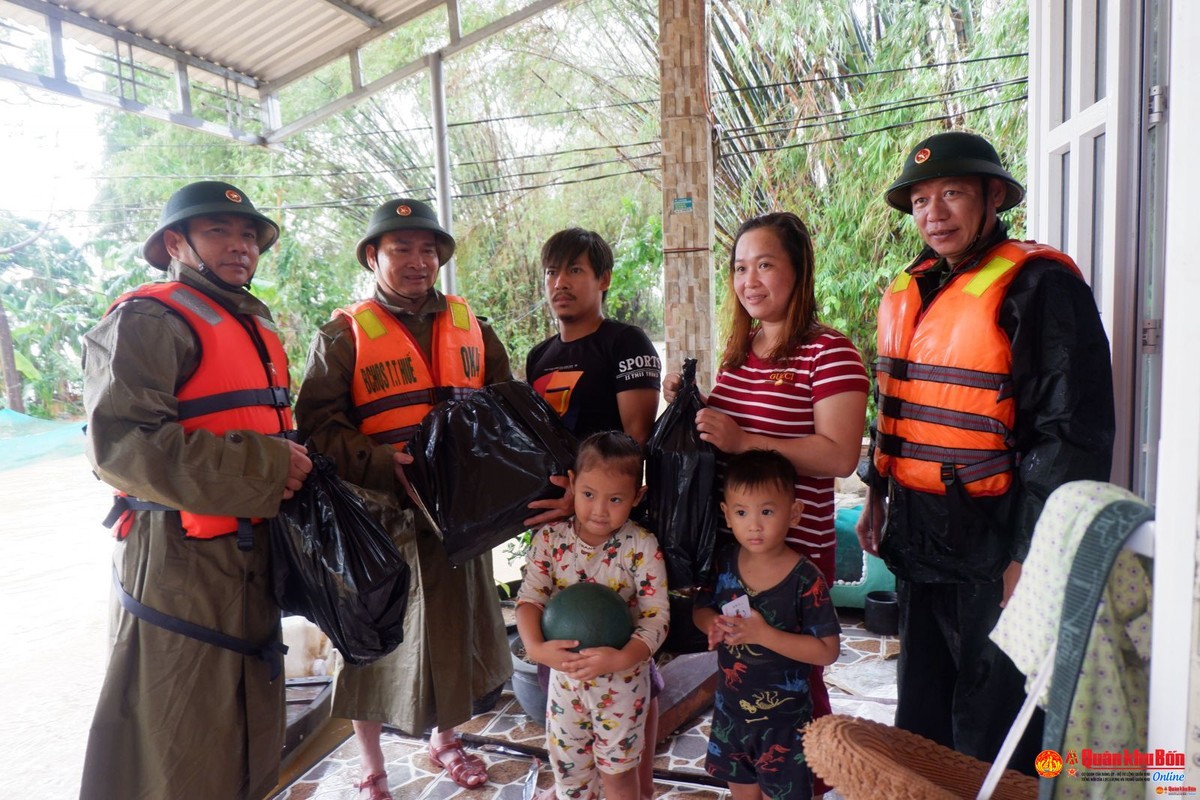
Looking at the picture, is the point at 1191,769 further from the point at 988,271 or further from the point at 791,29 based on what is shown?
the point at 791,29

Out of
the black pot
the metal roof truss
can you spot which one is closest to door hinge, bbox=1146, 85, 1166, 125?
the black pot

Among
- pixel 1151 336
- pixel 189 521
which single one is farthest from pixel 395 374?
pixel 1151 336

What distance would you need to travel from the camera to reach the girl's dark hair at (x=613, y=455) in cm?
200

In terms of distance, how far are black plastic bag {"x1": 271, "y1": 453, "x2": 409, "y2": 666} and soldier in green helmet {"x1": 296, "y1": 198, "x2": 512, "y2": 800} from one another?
0.73 ft

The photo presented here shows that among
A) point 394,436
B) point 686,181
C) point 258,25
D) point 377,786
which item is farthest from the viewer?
point 258,25

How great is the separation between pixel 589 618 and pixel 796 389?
79 cm

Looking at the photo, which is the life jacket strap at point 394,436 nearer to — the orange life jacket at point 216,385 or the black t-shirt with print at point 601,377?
the orange life jacket at point 216,385

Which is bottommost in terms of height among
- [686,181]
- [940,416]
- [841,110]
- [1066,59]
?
[940,416]

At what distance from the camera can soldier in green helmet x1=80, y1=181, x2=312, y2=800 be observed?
193 cm

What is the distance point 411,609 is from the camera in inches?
99.8

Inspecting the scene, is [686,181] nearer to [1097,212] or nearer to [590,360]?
[590,360]

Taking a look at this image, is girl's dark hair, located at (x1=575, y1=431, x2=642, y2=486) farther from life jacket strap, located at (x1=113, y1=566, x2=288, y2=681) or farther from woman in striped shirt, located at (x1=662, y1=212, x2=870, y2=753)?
life jacket strap, located at (x1=113, y1=566, x2=288, y2=681)

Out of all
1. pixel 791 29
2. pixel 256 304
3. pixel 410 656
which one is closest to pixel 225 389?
pixel 256 304

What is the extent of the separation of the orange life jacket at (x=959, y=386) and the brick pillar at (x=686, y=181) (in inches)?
71.2
